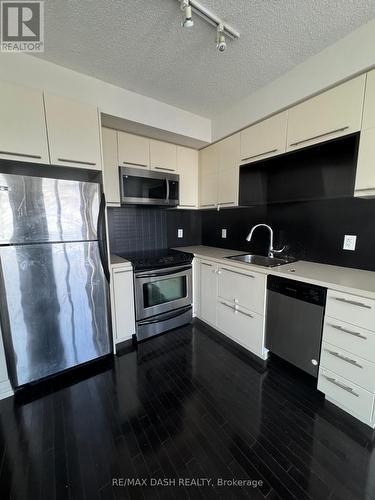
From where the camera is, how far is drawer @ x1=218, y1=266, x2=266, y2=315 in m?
1.88

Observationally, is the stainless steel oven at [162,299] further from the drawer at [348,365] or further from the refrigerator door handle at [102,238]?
the drawer at [348,365]

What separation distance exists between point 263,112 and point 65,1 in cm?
165

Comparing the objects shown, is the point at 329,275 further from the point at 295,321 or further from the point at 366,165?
the point at 366,165

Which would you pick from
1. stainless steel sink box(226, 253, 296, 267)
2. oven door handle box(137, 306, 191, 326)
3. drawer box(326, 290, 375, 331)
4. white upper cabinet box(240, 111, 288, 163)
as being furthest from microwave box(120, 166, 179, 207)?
drawer box(326, 290, 375, 331)

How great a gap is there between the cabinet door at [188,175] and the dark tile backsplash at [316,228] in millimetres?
599

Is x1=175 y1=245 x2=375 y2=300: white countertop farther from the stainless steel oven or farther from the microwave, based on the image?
the microwave

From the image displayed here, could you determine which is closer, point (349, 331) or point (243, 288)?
point (349, 331)

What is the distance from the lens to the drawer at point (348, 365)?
1.28 metres

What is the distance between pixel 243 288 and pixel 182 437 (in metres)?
1.23

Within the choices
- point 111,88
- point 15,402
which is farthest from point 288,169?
point 15,402

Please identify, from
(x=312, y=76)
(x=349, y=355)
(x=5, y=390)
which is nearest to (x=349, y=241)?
(x=349, y=355)

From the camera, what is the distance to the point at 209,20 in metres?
1.28

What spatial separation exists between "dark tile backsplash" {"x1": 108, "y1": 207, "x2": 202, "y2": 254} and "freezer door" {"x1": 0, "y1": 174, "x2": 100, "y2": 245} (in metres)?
0.78

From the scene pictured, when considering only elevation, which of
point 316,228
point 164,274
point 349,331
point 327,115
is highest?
point 327,115
